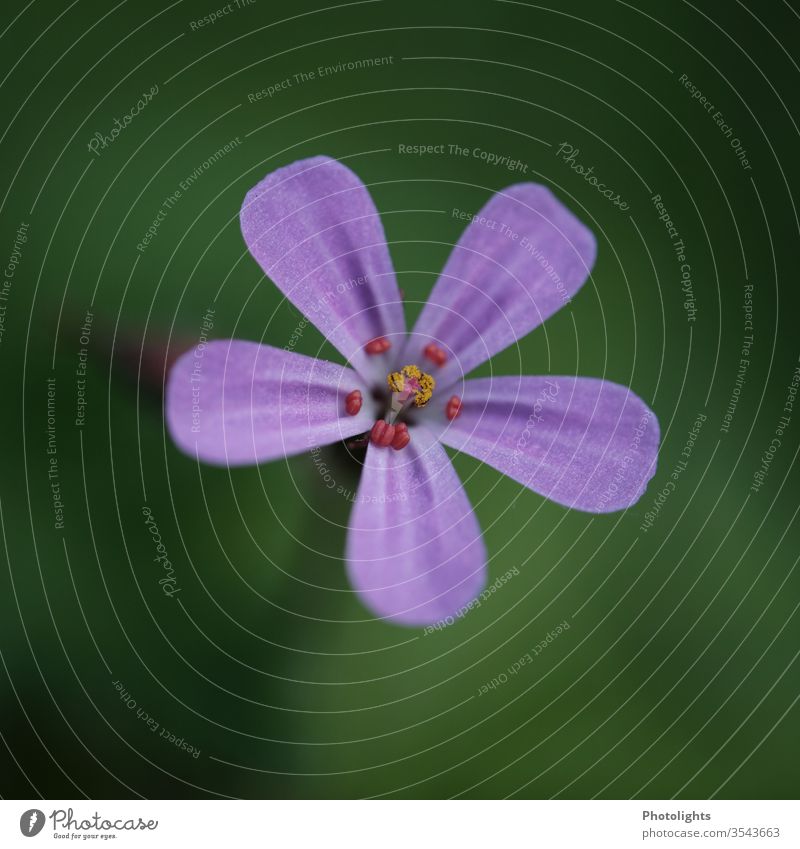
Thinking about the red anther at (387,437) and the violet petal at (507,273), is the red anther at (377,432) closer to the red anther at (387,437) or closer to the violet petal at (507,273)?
the red anther at (387,437)

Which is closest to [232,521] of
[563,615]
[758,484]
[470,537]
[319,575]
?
[319,575]

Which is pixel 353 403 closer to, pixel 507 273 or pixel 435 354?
pixel 435 354

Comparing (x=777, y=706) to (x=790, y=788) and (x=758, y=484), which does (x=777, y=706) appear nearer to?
(x=790, y=788)

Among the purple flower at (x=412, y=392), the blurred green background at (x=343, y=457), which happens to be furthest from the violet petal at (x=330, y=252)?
the blurred green background at (x=343, y=457)

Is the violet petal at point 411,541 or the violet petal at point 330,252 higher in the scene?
the violet petal at point 330,252

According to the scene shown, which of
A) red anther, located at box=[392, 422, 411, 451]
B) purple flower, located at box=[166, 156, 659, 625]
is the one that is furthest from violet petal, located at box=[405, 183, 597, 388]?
red anther, located at box=[392, 422, 411, 451]
